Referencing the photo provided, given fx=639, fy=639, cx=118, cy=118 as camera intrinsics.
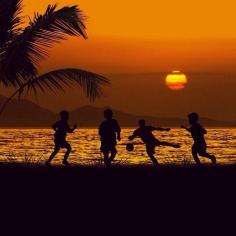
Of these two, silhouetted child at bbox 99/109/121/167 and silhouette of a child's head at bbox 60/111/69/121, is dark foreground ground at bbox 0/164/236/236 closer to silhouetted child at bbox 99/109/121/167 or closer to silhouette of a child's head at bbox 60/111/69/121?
silhouetted child at bbox 99/109/121/167

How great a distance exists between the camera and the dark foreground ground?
814 centimetres

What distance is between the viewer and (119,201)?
31.9 ft

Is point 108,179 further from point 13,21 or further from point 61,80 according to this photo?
point 13,21

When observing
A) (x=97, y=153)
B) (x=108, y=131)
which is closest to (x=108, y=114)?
(x=108, y=131)

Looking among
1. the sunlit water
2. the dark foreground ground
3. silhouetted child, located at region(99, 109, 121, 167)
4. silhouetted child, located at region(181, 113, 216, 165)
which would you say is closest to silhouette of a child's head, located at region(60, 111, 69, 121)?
the sunlit water

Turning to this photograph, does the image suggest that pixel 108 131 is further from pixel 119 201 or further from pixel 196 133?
pixel 119 201

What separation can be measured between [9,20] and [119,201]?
771 centimetres

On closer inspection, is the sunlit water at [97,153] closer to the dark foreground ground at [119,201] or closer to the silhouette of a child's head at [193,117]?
the silhouette of a child's head at [193,117]

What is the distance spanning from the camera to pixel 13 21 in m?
16.0

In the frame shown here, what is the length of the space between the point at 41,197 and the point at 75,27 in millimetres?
5948

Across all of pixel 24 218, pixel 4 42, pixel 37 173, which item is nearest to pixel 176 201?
pixel 24 218

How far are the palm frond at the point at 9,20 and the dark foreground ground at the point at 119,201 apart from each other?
13.1ft

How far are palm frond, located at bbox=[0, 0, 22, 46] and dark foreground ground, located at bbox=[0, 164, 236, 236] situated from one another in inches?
158

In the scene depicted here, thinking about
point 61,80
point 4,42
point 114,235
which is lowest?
point 114,235
